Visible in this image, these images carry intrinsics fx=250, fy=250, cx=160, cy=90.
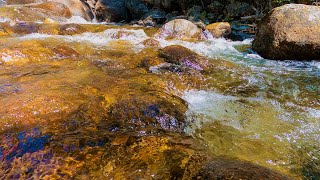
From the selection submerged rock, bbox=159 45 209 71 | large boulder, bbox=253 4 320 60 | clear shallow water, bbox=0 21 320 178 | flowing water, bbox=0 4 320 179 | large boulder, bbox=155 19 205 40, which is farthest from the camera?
large boulder, bbox=155 19 205 40

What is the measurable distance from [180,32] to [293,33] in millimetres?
4325

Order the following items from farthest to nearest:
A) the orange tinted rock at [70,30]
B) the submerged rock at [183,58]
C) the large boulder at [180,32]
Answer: the large boulder at [180,32] → the orange tinted rock at [70,30] → the submerged rock at [183,58]

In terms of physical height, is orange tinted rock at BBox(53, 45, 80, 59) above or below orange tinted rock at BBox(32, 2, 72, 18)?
below

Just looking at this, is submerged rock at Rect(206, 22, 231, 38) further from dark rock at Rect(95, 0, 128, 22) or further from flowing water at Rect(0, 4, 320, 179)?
dark rock at Rect(95, 0, 128, 22)

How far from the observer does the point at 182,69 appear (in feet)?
17.6

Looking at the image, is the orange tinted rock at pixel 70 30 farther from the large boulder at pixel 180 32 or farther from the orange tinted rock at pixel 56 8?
the orange tinted rock at pixel 56 8

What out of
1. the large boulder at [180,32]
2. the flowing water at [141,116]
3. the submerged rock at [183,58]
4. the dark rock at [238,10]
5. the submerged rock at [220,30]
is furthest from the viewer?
the dark rock at [238,10]

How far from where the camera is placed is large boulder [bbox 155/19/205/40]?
1010 cm

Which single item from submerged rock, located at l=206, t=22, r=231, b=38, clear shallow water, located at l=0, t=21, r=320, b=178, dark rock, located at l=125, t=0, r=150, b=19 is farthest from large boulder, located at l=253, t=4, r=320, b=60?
dark rock, located at l=125, t=0, r=150, b=19

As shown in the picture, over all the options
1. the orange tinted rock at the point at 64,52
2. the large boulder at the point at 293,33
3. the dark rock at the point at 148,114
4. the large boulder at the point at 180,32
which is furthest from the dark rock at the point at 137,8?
the dark rock at the point at 148,114

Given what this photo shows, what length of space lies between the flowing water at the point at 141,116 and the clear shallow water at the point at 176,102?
0.01 meters

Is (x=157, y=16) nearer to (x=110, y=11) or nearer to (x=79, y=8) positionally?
(x=110, y=11)

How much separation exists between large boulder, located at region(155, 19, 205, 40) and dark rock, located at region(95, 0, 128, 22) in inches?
348

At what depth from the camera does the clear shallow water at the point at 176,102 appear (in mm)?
2732
